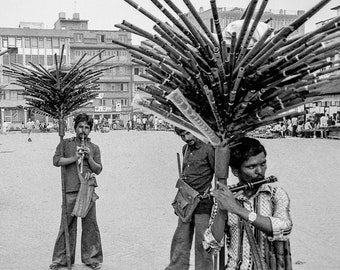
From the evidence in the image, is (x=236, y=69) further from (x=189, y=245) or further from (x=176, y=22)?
(x=189, y=245)

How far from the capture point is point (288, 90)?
260 cm

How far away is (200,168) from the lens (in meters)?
5.28

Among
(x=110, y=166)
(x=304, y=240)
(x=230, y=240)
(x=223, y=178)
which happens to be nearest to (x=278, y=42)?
(x=223, y=178)

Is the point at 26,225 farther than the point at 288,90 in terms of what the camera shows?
Yes

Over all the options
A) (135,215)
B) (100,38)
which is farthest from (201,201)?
(100,38)

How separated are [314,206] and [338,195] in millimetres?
1378

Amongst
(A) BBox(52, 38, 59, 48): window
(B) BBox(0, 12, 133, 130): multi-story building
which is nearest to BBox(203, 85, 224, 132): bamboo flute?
(B) BBox(0, 12, 133, 130): multi-story building

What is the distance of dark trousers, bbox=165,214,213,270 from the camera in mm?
5223

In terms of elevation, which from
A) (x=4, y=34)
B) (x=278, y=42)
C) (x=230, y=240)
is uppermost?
(x=4, y=34)

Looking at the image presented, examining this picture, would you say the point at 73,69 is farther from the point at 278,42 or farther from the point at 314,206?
the point at 314,206

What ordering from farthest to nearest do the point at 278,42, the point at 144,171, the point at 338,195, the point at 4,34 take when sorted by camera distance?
the point at 4,34 → the point at 144,171 → the point at 338,195 → the point at 278,42

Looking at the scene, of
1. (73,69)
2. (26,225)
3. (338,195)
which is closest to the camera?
(73,69)

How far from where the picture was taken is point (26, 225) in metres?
8.45

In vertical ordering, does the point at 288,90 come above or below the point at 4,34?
below
